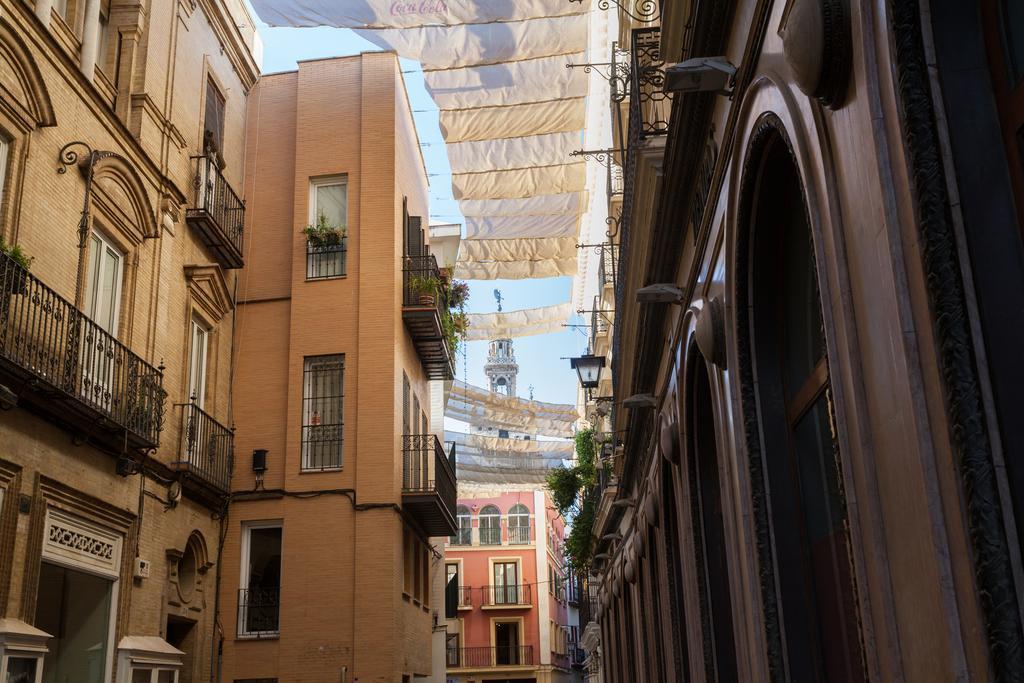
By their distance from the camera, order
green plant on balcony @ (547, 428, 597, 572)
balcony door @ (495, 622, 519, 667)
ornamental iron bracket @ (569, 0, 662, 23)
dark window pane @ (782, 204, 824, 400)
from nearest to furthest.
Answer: dark window pane @ (782, 204, 824, 400)
ornamental iron bracket @ (569, 0, 662, 23)
green plant on balcony @ (547, 428, 597, 572)
balcony door @ (495, 622, 519, 667)

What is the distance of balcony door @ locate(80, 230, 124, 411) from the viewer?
12.8 metres

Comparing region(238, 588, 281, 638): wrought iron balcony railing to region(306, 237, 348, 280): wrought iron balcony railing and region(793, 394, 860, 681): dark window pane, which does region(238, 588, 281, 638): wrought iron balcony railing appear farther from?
region(793, 394, 860, 681): dark window pane

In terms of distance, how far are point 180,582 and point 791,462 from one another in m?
13.1

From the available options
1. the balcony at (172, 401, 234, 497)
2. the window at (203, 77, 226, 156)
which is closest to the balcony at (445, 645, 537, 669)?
the balcony at (172, 401, 234, 497)

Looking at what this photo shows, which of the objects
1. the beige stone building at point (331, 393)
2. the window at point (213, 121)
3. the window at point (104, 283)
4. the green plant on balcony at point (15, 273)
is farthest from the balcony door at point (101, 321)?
the beige stone building at point (331, 393)

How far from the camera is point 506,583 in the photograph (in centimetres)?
5947

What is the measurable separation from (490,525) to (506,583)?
3.44m

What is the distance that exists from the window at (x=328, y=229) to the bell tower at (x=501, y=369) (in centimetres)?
7216

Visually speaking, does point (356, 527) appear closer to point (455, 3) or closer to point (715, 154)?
point (455, 3)

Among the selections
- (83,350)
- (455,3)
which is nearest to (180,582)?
(83,350)

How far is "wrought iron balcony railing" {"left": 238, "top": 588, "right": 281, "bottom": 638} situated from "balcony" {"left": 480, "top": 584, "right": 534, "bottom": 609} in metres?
41.2

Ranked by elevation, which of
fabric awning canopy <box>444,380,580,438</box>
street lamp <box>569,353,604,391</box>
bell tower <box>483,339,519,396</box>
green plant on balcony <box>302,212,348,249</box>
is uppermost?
bell tower <box>483,339,519,396</box>

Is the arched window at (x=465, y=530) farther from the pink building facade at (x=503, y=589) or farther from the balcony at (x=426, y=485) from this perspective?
the balcony at (x=426, y=485)

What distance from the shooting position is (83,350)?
12.7m
